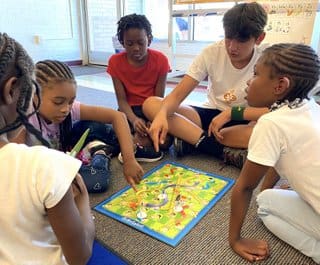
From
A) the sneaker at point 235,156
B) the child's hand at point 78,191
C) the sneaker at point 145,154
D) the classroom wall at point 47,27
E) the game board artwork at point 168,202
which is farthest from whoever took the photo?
the classroom wall at point 47,27

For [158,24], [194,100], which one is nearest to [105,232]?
[194,100]

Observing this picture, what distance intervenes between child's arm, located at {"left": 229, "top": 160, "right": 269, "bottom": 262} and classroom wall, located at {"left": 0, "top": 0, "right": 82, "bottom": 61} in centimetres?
341

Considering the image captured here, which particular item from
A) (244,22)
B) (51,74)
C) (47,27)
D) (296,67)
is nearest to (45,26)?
(47,27)

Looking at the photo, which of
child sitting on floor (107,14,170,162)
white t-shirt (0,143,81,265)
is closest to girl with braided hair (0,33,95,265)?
white t-shirt (0,143,81,265)

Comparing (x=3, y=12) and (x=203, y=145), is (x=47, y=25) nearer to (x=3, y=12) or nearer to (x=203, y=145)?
(x=3, y=12)

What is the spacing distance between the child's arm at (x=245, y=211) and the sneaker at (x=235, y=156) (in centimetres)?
42

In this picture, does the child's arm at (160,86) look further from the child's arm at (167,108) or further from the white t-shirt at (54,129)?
the white t-shirt at (54,129)

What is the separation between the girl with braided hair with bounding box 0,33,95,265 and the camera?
1.32ft

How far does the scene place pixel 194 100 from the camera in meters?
2.30

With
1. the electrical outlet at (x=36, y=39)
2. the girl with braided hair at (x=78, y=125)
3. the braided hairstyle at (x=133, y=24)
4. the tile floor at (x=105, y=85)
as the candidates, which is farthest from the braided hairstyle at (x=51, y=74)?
the electrical outlet at (x=36, y=39)

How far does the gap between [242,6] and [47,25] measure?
3.19m

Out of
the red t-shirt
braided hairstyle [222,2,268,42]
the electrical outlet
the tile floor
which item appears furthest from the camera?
the electrical outlet

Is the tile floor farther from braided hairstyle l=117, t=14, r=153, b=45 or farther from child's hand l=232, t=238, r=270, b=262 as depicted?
child's hand l=232, t=238, r=270, b=262

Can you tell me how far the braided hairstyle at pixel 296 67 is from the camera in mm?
657
